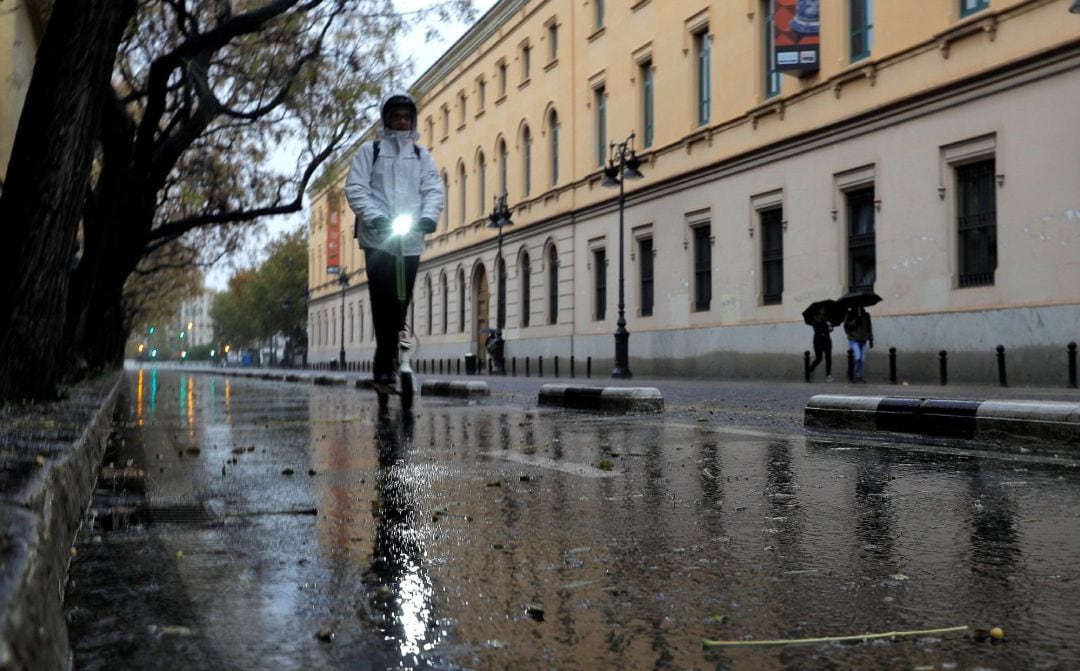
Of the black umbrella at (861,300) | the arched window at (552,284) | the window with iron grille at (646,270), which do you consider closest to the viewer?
the black umbrella at (861,300)

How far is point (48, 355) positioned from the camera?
6215mm

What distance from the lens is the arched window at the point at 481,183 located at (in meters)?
45.9

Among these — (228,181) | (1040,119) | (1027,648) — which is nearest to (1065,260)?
(1040,119)

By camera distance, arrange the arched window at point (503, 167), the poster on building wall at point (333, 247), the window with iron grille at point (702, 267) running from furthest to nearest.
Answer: the poster on building wall at point (333, 247)
the arched window at point (503, 167)
the window with iron grille at point (702, 267)

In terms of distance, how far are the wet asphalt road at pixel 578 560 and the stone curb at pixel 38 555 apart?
0.12 meters

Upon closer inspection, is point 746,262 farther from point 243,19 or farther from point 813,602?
point 813,602

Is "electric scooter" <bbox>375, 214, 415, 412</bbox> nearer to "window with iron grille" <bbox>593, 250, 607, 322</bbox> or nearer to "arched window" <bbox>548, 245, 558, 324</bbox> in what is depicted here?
"window with iron grille" <bbox>593, 250, 607, 322</bbox>

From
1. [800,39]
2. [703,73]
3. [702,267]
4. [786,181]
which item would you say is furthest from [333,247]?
[800,39]

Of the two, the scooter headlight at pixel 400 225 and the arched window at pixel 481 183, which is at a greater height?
the arched window at pixel 481 183

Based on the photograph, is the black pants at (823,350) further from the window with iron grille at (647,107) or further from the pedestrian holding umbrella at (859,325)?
the window with iron grille at (647,107)

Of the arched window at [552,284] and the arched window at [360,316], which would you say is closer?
the arched window at [552,284]

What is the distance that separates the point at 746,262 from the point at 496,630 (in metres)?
24.4

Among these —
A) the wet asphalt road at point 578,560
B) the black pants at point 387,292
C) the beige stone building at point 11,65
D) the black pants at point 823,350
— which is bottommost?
the wet asphalt road at point 578,560

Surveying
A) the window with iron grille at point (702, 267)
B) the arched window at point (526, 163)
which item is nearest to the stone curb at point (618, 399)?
the window with iron grille at point (702, 267)
